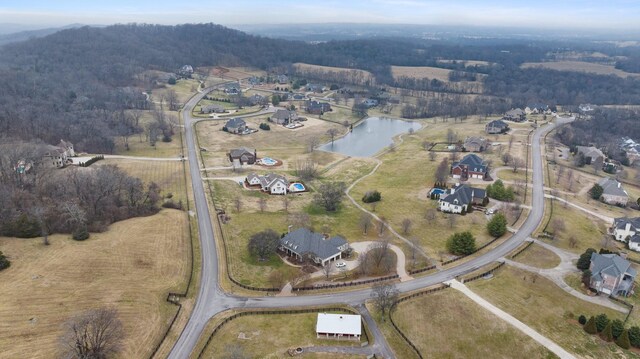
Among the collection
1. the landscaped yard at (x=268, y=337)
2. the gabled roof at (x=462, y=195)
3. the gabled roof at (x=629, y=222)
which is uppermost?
the gabled roof at (x=462, y=195)

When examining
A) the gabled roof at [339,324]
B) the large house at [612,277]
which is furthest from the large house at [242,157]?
the large house at [612,277]

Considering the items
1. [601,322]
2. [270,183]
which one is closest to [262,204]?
→ [270,183]

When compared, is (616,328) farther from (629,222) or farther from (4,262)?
(4,262)

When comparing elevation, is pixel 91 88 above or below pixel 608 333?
above

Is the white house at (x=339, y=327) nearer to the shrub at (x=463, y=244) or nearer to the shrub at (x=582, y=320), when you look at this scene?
the shrub at (x=463, y=244)

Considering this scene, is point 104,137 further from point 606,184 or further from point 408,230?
point 606,184

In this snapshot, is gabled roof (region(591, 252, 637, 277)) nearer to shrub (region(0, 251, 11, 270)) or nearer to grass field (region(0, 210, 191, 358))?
grass field (region(0, 210, 191, 358))
